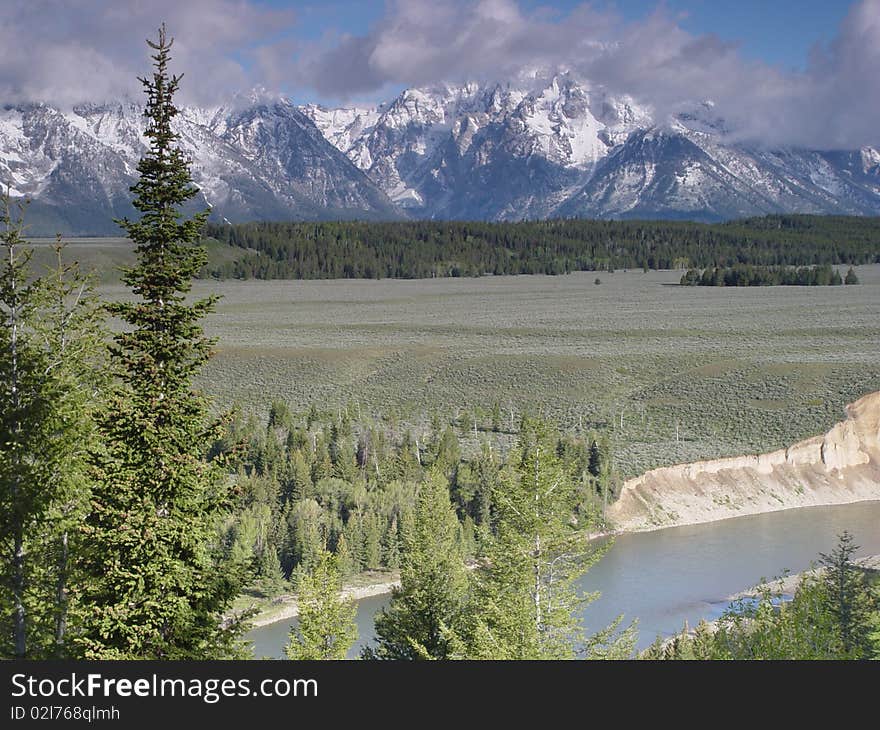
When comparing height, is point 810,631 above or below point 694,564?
above

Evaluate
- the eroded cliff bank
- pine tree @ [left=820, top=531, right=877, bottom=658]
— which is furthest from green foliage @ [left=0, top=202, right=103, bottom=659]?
the eroded cliff bank

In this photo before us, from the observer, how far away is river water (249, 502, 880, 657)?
42906mm

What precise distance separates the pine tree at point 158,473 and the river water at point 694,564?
81.3 feet

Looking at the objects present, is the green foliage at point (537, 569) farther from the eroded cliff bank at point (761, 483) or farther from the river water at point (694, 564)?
the eroded cliff bank at point (761, 483)

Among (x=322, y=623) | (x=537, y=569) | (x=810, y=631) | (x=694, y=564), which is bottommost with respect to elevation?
(x=694, y=564)

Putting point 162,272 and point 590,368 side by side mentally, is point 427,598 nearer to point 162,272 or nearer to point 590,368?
point 162,272

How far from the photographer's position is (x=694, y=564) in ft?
171

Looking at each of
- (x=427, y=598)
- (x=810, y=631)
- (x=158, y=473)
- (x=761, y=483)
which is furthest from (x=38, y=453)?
(x=761, y=483)

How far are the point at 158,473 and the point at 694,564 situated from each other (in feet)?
144

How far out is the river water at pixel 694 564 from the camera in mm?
42906

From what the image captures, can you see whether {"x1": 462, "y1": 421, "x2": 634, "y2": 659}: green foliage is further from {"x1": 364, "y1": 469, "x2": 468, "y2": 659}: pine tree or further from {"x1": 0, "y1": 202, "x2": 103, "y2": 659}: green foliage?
{"x1": 0, "y1": 202, "x2": 103, "y2": 659}: green foliage

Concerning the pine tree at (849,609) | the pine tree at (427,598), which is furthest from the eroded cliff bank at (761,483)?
the pine tree at (427,598)

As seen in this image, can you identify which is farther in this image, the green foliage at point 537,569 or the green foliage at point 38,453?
the green foliage at point 537,569

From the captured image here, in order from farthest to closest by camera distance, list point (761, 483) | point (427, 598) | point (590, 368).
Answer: point (590, 368) < point (761, 483) < point (427, 598)
